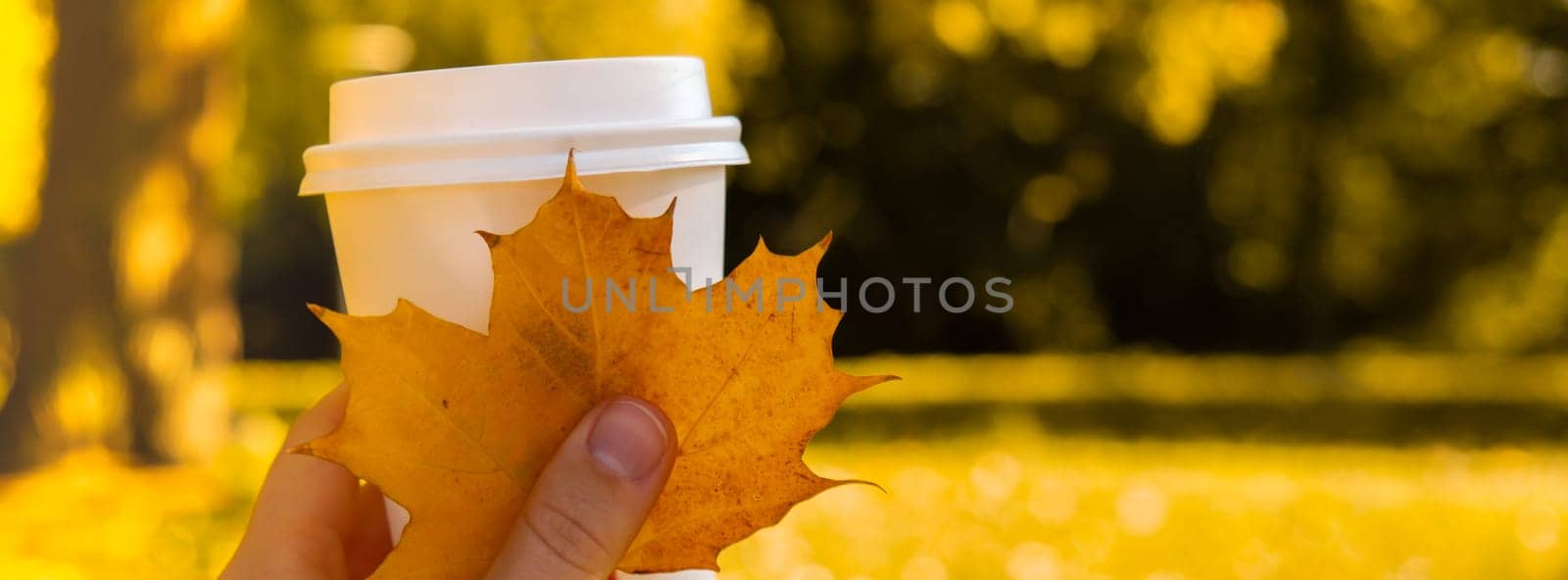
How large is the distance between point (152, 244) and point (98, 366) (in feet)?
1.75

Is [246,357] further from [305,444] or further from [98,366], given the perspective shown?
[305,444]

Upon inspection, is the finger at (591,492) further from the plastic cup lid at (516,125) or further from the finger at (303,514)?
the finger at (303,514)

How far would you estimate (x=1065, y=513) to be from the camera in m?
5.44

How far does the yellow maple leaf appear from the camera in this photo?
116 centimetres

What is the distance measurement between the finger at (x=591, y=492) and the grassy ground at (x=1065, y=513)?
335cm

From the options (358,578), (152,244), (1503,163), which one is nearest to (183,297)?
(152,244)

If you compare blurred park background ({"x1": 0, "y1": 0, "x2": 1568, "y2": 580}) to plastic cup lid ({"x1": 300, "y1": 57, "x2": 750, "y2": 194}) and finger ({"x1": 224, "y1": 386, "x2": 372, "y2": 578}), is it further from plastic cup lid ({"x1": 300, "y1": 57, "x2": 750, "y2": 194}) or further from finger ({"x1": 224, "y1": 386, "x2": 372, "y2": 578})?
plastic cup lid ({"x1": 300, "y1": 57, "x2": 750, "y2": 194})

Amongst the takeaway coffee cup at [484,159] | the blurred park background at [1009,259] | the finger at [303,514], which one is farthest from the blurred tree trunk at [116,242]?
the takeaway coffee cup at [484,159]

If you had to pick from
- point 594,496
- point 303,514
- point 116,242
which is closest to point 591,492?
point 594,496

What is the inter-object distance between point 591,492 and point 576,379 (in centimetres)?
10

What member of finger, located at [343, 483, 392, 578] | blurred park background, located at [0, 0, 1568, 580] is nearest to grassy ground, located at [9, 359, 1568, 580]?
blurred park background, located at [0, 0, 1568, 580]

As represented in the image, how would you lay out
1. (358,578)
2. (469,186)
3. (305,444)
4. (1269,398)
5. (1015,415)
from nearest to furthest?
(305,444), (469,186), (358,578), (1015,415), (1269,398)

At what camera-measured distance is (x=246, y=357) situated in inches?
476

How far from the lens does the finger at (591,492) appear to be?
1.18m
